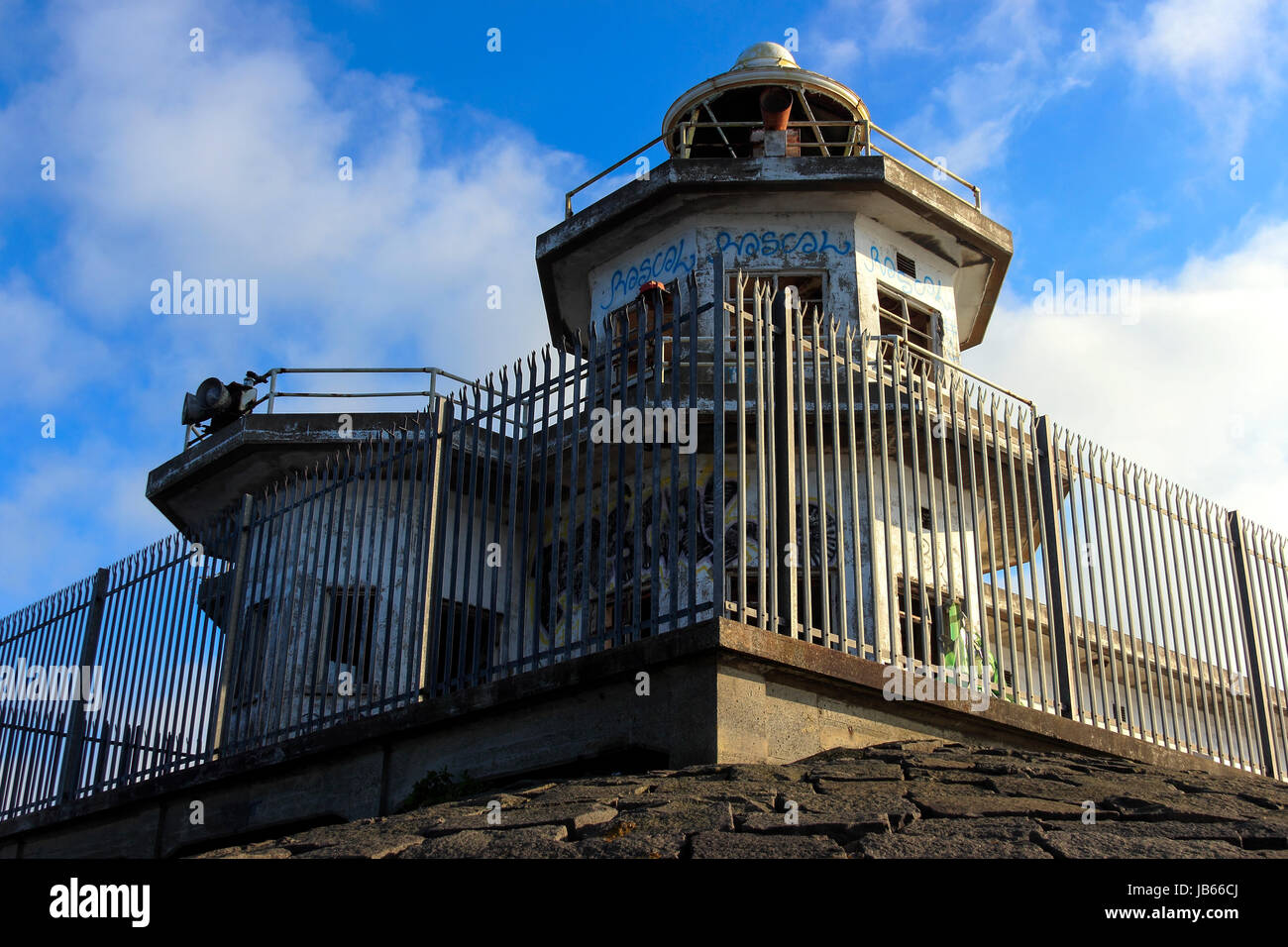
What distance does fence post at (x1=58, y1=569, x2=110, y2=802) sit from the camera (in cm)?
1164

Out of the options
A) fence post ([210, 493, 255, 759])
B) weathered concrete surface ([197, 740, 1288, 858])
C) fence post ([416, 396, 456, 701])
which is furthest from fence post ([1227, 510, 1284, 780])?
fence post ([210, 493, 255, 759])

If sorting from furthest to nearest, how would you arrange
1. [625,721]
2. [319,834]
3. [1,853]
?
[1,853] → [625,721] → [319,834]

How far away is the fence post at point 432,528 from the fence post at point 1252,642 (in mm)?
5651

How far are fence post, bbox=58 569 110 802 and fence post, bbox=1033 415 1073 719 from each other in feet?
26.4

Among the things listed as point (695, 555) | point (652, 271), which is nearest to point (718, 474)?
point (695, 555)

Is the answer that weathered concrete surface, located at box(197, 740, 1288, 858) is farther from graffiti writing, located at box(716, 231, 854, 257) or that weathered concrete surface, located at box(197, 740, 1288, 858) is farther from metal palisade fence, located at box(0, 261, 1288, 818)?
graffiti writing, located at box(716, 231, 854, 257)

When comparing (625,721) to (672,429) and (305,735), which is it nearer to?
(672,429)

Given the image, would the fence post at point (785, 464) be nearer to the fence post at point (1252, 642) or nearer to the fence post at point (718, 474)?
the fence post at point (718, 474)

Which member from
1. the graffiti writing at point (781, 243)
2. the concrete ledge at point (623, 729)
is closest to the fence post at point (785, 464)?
the concrete ledge at point (623, 729)

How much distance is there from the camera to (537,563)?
774 cm
